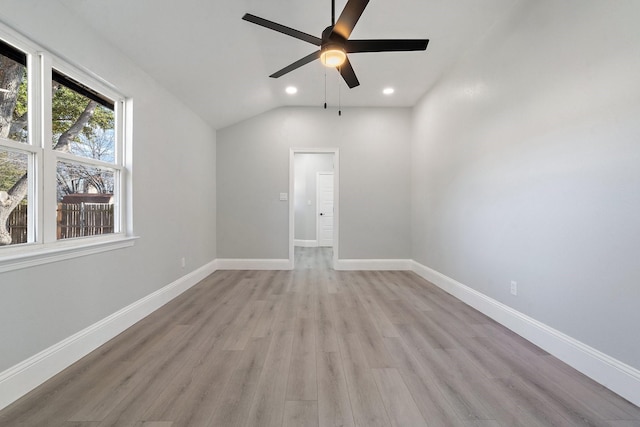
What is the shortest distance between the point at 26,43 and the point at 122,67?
0.76 meters

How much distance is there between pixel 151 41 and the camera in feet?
7.59

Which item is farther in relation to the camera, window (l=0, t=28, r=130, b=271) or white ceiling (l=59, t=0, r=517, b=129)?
white ceiling (l=59, t=0, r=517, b=129)

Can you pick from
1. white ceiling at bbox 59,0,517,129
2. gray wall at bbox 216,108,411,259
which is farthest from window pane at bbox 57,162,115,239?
gray wall at bbox 216,108,411,259

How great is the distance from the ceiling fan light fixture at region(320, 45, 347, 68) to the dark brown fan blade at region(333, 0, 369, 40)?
0.09 metres

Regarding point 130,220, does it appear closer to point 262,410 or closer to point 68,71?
A: point 68,71

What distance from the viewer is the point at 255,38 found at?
2.71 m

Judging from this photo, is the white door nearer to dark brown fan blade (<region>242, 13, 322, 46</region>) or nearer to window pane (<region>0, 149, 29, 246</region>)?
dark brown fan blade (<region>242, 13, 322, 46</region>)

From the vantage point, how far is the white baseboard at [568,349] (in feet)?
4.92

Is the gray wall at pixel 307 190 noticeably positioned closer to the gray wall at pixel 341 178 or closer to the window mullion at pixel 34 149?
the gray wall at pixel 341 178

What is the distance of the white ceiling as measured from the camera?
2129 millimetres

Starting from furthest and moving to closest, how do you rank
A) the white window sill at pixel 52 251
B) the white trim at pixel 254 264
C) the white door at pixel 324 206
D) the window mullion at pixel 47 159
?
the white door at pixel 324 206, the white trim at pixel 254 264, the window mullion at pixel 47 159, the white window sill at pixel 52 251

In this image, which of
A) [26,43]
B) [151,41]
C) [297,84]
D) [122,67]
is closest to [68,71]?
[26,43]

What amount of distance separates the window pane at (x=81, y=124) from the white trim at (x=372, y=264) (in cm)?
348

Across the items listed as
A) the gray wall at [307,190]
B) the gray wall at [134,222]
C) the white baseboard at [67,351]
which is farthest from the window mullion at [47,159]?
the gray wall at [307,190]
